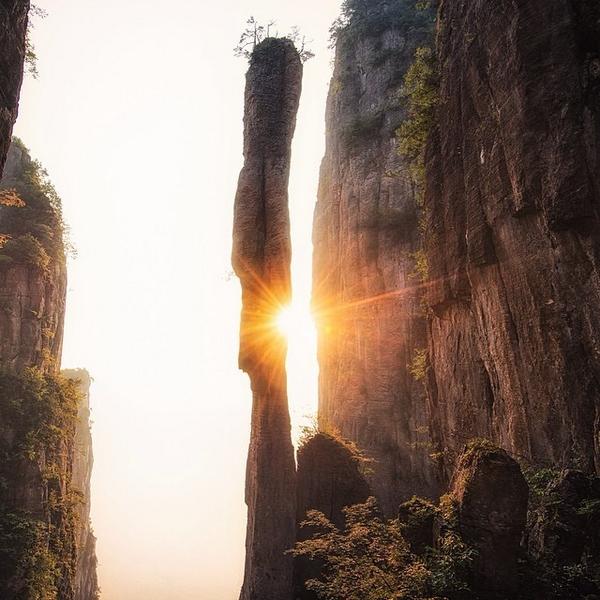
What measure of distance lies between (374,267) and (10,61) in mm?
19656

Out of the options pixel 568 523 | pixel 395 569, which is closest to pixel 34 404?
pixel 395 569

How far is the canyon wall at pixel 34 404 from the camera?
63.7 ft

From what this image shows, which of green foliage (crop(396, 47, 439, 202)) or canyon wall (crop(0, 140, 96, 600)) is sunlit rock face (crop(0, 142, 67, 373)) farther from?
green foliage (crop(396, 47, 439, 202))

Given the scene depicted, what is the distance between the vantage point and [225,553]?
153 metres

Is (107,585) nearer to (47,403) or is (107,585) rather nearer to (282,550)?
(47,403)

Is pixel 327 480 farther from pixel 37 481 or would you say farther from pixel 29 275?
pixel 29 275

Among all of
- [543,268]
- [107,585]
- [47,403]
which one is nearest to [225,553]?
[107,585]

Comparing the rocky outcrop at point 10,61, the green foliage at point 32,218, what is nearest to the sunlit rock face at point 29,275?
the green foliage at point 32,218

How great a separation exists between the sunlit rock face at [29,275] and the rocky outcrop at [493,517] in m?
23.4

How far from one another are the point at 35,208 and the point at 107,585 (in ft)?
363

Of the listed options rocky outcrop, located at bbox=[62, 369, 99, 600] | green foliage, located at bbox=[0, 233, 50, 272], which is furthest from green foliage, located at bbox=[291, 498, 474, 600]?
green foliage, located at bbox=[0, 233, 50, 272]

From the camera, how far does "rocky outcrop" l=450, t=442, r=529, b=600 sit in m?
6.48

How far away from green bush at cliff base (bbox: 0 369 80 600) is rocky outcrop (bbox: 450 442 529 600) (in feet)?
63.4

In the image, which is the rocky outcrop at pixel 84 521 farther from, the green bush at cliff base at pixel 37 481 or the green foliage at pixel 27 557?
the green foliage at pixel 27 557
